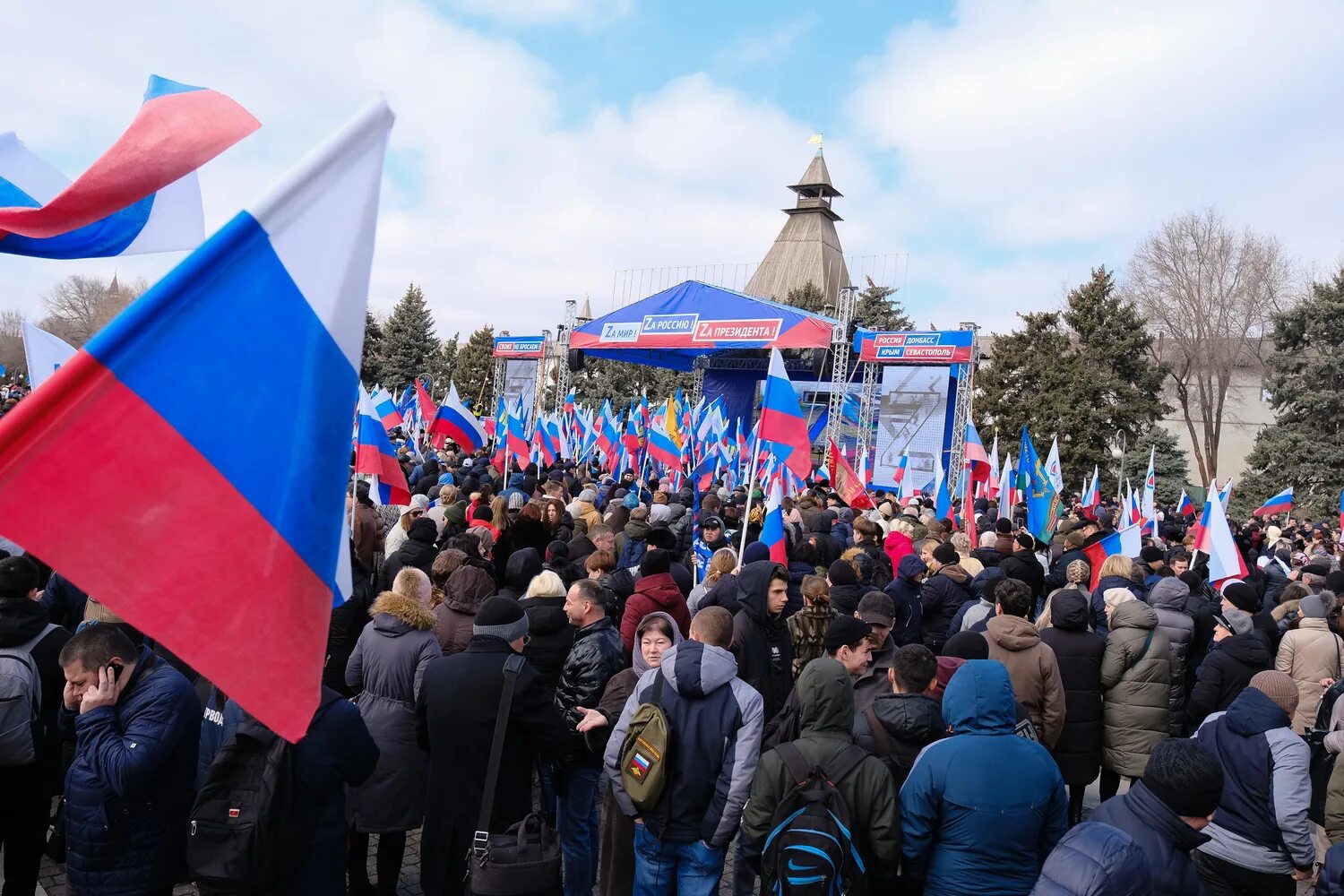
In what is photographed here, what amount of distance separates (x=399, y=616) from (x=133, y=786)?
1529 millimetres

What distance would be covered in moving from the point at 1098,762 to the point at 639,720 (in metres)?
3.71

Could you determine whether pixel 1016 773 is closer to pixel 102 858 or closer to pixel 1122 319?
pixel 102 858

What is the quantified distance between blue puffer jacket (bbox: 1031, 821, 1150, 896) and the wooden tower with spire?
7352 centimetres

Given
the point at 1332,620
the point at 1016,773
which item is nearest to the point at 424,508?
the point at 1016,773

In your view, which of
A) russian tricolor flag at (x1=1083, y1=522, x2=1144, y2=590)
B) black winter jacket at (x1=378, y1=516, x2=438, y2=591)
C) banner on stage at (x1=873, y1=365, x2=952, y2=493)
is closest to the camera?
black winter jacket at (x1=378, y1=516, x2=438, y2=591)

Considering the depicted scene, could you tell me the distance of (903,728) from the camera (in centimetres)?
399

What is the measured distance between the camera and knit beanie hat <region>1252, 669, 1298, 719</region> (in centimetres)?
435

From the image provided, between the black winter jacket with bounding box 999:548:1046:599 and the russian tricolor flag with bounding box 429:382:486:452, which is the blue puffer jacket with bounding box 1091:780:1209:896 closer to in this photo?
the black winter jacket with bounding box 999:548:1046:599

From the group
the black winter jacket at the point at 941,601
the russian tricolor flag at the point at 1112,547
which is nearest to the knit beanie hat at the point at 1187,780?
the black winter jacket at the point at 941,601

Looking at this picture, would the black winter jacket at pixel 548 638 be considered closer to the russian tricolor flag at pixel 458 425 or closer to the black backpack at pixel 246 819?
the black backpack at pixel 246 819

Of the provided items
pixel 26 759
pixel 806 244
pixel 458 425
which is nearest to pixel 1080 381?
pixel 458 425

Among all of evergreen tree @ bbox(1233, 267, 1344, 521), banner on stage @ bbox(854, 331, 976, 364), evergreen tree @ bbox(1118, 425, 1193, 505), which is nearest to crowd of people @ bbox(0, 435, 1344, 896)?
banner on stage @ bbox(854, 331, 976, 364)

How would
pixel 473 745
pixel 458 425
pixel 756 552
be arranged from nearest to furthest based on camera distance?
pixel 473 745 < pixel 756 552 < pixel 458 425

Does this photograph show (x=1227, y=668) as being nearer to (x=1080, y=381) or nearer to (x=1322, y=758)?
(x=1322, y=758)
